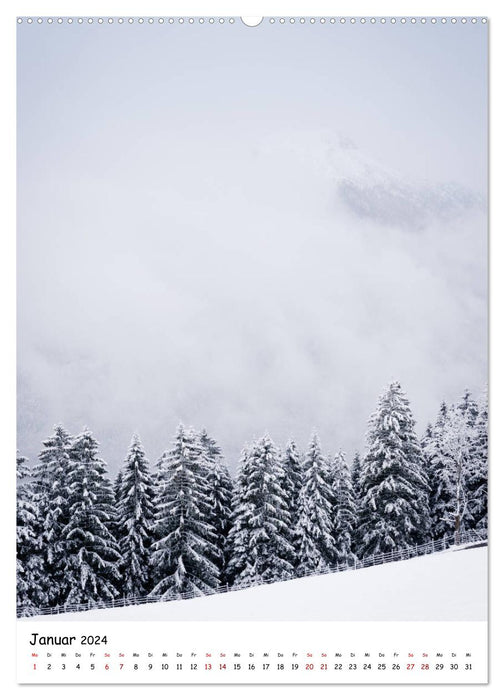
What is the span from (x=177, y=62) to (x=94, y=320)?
3.86m

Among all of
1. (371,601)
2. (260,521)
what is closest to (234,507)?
(260,521)

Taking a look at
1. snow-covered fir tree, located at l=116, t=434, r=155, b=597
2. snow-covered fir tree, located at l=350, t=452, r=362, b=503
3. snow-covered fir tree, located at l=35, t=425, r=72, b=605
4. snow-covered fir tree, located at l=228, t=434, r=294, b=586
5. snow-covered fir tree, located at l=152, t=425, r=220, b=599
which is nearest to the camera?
snow-covered fir tree, located at l=35, t=425, r=72, b=605

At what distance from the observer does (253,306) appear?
952 cm

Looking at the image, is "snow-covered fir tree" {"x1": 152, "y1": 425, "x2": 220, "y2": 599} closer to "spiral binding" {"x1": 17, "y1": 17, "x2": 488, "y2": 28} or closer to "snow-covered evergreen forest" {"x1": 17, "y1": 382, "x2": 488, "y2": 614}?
"snow-covered evergreen forest" {"x1": 17, "y1": 382, "x2": 488, "y2": 614}

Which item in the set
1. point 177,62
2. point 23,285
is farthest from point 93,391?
point 177,62

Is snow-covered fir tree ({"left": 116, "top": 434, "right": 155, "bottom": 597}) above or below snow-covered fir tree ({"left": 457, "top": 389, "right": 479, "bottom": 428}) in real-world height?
below

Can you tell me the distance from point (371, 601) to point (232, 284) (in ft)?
15.6

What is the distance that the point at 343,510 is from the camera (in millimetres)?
10133

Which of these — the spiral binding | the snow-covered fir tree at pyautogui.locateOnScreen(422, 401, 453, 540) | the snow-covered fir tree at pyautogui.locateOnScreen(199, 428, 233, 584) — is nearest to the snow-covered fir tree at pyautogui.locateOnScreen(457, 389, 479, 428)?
the snow-covered fir tree at pyautogui.locateOnScreen(422, 401, 453, 540)

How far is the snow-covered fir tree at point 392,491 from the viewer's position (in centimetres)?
987

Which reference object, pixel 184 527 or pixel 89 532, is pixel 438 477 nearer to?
pixel 184 527

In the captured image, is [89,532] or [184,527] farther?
[184,527]

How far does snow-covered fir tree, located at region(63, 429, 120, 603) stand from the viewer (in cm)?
933

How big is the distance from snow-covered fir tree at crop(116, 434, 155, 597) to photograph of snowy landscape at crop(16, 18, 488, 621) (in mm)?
30
